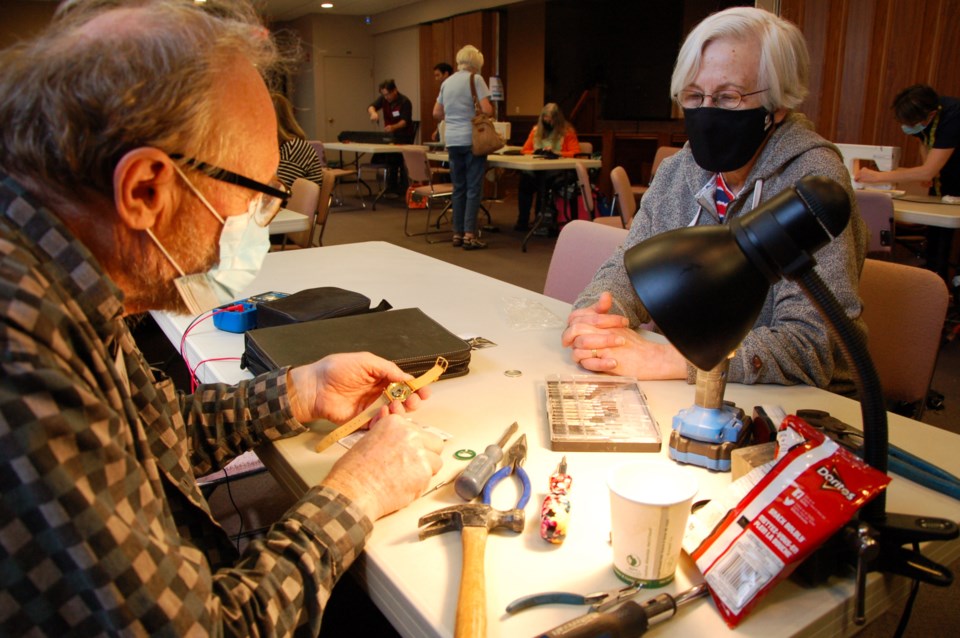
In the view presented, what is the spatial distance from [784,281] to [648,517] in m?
0.89

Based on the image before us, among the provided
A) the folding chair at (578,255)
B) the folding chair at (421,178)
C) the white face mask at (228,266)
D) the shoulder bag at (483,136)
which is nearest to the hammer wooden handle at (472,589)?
the white face mask at (228,266)

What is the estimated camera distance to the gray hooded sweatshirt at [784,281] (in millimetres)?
1275

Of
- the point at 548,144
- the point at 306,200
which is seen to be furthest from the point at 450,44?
the point at 306,200

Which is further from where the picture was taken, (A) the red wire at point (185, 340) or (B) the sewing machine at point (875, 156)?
(B) the sewing machine at point (875, 156)

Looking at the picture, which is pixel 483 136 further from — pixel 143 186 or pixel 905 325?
pixel 143 186

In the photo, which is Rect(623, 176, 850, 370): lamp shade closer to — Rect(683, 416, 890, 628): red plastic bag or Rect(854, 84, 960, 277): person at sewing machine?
Rect(683, 416, 890, 628): red plastic bag

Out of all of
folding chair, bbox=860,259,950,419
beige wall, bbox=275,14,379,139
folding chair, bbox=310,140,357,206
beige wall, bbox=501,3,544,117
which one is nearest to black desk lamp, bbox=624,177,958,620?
folding chair, bbox=860,259,950,419

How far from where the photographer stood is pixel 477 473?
92 cm

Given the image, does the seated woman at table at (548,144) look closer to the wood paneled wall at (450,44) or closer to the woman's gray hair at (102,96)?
the wood paneled wall at (450,44)

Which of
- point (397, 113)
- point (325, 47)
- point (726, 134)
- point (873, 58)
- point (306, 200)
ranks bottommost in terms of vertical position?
point (306, 200)

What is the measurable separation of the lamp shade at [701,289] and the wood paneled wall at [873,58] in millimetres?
5927

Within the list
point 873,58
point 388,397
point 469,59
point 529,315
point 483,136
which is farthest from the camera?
point 469,59

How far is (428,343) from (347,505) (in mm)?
528

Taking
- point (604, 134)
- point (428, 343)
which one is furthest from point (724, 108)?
point (604, 134)
